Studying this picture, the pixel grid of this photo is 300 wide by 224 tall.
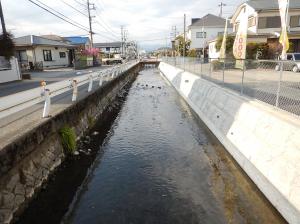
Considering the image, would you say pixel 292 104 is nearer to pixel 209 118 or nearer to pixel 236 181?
pixel 236 181

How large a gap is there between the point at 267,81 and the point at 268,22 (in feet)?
114

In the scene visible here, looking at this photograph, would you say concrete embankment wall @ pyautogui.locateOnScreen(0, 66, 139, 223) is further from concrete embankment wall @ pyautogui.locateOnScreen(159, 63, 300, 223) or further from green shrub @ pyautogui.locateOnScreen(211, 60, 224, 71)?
green shrub @ pyautogui.locateOnScreen(211, 60, 224, 71)

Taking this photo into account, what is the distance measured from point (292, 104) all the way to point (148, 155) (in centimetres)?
478

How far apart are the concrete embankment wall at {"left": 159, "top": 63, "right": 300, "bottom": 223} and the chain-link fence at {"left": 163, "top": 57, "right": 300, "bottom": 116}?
338 millimetres

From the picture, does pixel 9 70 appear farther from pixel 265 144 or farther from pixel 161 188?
pixel 265 144

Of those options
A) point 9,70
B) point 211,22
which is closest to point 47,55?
point 9,70

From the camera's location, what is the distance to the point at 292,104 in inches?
279

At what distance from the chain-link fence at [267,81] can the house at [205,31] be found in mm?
49249

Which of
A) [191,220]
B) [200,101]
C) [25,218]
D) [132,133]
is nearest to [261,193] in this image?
[191,220]

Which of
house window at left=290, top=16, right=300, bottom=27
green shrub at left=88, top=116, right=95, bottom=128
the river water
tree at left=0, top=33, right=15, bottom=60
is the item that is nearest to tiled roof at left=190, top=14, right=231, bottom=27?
house window at left=290, top=16, right=300, bottom=27

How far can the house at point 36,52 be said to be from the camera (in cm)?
3834

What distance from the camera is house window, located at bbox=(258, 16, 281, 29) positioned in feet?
128

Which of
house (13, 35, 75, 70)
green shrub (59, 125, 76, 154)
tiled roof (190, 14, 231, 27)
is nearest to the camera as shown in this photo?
green shrub (59, 125, 76, 154)

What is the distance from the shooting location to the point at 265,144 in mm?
6551
